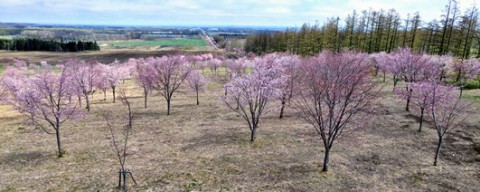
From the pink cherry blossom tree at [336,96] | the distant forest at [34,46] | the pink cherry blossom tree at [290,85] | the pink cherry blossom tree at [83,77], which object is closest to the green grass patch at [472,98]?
the pink cherry blossom tree at [336,96]

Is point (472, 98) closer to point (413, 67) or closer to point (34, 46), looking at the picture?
point (413, 67)

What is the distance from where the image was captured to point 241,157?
55.9 feet

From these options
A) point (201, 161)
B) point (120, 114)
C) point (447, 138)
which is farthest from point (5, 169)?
point (447, 138)

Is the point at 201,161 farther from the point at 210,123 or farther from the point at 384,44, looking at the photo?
the point at 384,44

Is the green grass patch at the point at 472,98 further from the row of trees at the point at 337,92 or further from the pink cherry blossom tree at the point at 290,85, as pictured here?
the pink cherry blossom tree at the point at 290,85

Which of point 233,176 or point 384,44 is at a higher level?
point 384,44

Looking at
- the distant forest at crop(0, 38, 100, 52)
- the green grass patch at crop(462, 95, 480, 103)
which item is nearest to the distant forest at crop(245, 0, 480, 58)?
the green grass patch at crop(462, 95, 480, 103)

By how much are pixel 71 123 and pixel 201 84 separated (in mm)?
13968

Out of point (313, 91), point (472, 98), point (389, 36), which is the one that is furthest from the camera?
point (389, 36)

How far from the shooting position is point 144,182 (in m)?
14.1

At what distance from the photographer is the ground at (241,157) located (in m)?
13.7

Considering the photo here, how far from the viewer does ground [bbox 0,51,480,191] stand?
1374cm

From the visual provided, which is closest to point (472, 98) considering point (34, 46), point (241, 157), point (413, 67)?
point (413, 67)

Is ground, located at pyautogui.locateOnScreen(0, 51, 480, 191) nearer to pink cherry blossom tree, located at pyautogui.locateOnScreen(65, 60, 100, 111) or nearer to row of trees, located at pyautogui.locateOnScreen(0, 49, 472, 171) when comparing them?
row of trees, located at pyautogui.locateOnScreen(0, 49, 472, 171)
